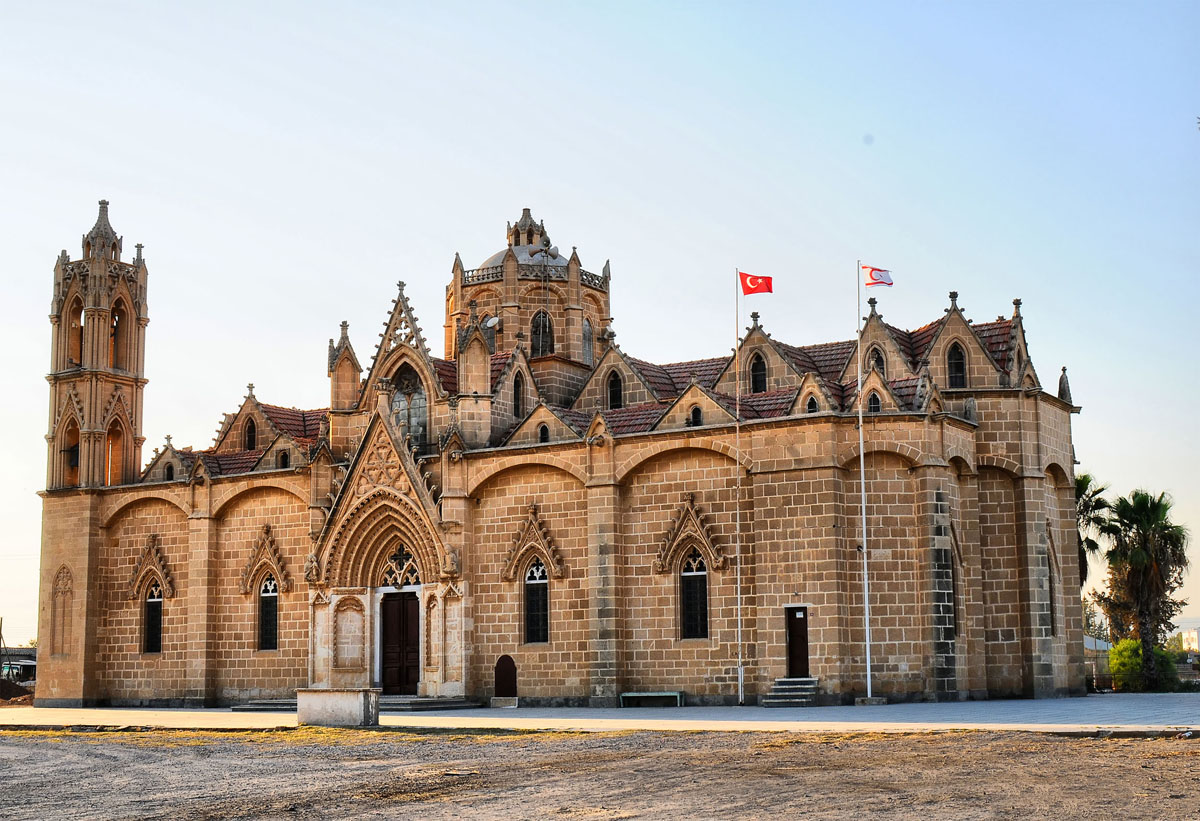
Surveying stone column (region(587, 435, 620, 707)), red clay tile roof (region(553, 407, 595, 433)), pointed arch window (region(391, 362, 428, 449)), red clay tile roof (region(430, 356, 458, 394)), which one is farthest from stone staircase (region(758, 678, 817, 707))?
red clay tile roof (region(430, 356, 458, 394))

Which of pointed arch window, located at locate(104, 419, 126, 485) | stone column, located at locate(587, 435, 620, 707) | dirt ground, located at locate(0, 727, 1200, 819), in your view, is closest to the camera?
dirt ground, located at locate(0, 727, 1200, 819)

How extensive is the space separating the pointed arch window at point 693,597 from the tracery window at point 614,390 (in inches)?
329

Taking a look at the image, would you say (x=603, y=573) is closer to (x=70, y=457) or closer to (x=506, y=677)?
(x=506, y=677)

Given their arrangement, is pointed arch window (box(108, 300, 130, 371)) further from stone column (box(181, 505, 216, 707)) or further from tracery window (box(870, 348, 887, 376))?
tracery window (box(870, 348, 887, 376))

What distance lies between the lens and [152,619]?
47375 mm

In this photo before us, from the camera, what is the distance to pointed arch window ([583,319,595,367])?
51.4 metres

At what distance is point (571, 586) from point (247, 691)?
40.8 feet

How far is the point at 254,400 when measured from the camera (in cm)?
5050

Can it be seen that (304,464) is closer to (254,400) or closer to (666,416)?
(254,400)

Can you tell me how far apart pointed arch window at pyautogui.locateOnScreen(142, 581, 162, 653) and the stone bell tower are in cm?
404

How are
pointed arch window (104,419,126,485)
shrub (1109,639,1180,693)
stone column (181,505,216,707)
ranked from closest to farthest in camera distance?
1. stone column (181,505,216,707)
2. shrub (1109,639,1180,693)
3. pointed arch window (104,419,126,485)

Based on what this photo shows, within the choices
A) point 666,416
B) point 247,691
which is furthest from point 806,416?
point 247,691

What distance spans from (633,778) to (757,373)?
25.7 m

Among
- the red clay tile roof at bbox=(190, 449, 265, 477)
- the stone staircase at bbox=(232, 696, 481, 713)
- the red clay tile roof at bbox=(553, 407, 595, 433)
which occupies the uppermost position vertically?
the red clay tile roof at bbox=(553, 407, 595, 433)
